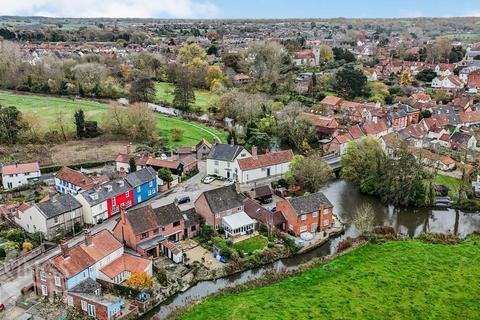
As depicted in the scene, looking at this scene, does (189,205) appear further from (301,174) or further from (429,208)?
(429,208)

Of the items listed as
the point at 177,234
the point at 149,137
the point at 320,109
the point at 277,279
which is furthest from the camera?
the point at 320,109

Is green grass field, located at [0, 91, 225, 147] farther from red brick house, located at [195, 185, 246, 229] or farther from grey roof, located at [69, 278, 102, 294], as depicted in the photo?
grey roof, located at [69, 278, 102, 294]

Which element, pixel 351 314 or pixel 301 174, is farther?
pixel 301 174

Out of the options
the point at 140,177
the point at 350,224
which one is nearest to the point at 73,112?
the point at 140,177

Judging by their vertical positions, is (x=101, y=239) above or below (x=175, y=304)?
above

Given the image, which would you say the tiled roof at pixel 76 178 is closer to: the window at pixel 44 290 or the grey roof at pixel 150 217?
the grey roof at pixel 150 217

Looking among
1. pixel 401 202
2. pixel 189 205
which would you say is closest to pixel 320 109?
pixel 401 202

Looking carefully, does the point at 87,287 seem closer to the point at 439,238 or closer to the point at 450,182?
the point at 439,238
